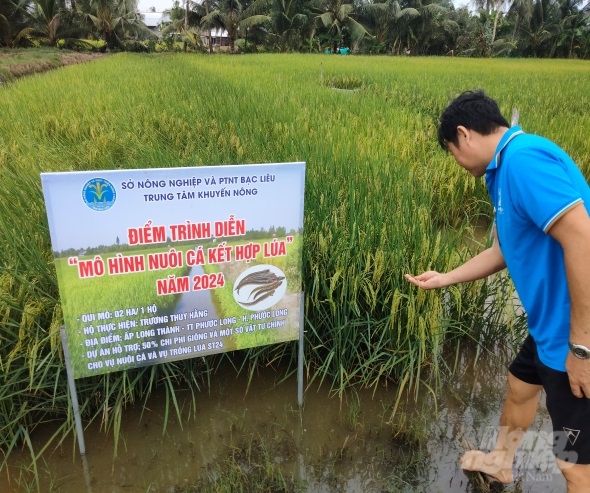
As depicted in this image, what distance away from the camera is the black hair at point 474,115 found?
1.20 m

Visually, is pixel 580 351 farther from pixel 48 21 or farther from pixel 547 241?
pixel 48 21

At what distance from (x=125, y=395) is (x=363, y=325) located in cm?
97

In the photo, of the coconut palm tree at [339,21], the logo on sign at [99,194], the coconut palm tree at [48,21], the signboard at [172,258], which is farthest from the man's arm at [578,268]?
the coconut palm tree at [339,21]

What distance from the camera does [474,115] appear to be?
1200mm

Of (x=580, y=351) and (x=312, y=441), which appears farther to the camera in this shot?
(x=312, y=441)

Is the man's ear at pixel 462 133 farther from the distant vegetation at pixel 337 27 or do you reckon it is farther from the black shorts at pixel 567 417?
the distant vegetation at pixel 337 27

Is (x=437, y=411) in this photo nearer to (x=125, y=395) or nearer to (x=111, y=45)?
(x=125, y=395)

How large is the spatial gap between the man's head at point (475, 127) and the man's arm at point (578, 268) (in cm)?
30

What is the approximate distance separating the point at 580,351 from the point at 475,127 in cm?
58

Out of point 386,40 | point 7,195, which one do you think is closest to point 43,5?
point 386,40

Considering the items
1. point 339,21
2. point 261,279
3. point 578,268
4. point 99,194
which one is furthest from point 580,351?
point 339,21

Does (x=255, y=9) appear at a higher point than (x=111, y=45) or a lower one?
higher

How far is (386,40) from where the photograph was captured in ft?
99.5

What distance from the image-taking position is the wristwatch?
1.04m
